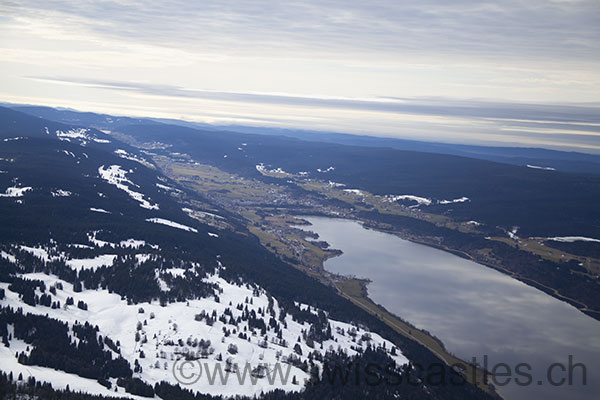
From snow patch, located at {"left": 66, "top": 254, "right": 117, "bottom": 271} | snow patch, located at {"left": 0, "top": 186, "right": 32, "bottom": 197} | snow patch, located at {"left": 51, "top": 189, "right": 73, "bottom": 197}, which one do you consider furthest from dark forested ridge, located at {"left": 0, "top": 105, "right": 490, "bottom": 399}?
snow patch, located at {"left": 51, "top": 189, "right": 73, "bottom": 197}

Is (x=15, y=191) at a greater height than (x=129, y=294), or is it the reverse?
(x=15, y=191)

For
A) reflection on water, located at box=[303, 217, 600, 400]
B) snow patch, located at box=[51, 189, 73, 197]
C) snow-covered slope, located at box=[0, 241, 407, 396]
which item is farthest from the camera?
snow patch, located at box=[51, 189, 73, 197]

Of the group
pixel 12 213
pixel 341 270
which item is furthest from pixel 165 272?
pixel 341 270

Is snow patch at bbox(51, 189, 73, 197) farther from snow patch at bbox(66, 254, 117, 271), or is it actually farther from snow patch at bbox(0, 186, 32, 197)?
snow patch at bbox(66, 254, 117, 271)

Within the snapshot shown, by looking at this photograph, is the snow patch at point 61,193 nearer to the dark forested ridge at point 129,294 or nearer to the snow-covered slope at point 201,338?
the dark forested ridge at point 129,294

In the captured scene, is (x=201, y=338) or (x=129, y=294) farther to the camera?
(x=129, y=294)

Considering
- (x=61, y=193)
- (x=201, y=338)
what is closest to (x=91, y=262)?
(x=201, y=338)

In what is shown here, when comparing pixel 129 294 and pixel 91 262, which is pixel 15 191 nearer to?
pixel 91 262

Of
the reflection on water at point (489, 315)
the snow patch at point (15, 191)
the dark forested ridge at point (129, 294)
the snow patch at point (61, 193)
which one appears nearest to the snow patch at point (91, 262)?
the dark forested ridge at point (129, 294)

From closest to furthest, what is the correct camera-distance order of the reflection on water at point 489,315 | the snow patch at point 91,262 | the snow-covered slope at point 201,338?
the snow-covered slope at point 201,338 → the reflection on water at point 489,315 → the snow patch at point 91,262
